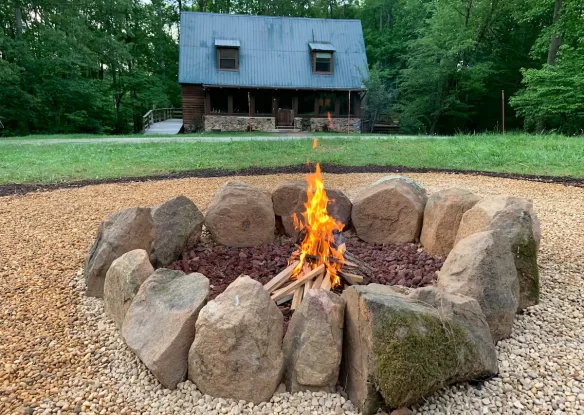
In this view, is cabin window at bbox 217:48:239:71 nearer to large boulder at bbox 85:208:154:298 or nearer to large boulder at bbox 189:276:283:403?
large boulder at bbox 85:208:154:298

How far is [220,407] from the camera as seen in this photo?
84.7 inches

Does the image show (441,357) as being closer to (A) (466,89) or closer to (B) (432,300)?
(B) (432,300)

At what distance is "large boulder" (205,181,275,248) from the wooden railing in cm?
2058

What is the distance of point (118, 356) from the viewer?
2584 mm

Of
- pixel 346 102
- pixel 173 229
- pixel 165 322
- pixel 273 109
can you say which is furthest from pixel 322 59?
pixel 165 322

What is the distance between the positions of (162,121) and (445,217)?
91.6 feet

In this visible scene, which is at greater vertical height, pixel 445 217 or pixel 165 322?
pixel 445 217

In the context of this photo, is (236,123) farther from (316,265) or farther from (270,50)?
(316,265)

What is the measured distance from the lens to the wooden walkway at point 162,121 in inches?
881

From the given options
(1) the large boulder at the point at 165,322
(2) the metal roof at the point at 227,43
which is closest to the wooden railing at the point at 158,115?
(2) the metal roof at the point at 227,43

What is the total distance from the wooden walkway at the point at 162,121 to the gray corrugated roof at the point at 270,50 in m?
2.96

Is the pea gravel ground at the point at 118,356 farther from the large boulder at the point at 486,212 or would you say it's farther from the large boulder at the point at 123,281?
the large boulder at the point at 486,212

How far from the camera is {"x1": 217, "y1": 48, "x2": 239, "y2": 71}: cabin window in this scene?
22.6 m

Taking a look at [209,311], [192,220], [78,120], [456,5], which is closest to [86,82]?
[78,120]
